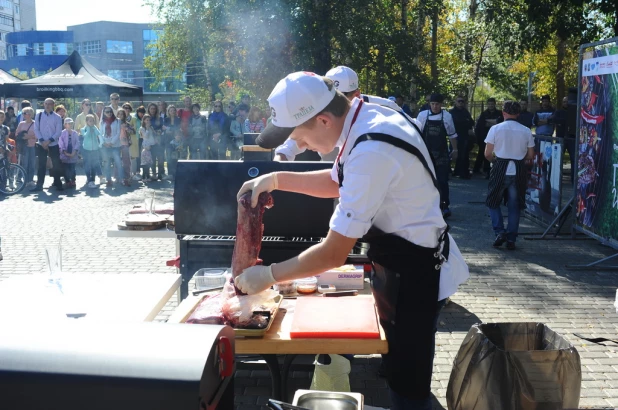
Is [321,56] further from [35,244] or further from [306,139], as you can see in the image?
[306,139]

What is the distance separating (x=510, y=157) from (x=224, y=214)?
5181mm

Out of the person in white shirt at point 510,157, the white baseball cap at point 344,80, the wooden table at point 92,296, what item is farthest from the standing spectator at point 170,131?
the wooden table at point 92,296

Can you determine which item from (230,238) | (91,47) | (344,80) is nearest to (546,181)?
(344,80)

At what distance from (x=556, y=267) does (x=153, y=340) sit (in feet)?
23.9

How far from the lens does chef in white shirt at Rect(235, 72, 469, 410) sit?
2.55 m

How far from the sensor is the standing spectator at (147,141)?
17.4 metres

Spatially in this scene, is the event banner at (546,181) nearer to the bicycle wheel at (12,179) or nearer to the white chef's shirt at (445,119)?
the white chef's shirt at (445,119)

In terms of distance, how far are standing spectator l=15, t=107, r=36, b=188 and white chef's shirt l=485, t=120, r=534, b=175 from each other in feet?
36.0

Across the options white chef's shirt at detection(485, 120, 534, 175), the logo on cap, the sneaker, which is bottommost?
the sneaker

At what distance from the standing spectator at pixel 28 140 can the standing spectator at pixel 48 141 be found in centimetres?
16

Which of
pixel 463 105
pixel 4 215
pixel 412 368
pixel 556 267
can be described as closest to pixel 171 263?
pixel 412 368

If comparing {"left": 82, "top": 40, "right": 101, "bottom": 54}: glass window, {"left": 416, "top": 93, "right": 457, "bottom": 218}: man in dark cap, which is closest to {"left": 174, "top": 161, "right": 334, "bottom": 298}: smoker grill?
{"left": 416, "top": 93, "right": 457, "bottom": 218}: man in dark cap

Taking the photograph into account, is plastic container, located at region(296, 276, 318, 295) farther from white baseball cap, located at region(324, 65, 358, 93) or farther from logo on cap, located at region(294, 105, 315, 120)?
white baseball cap, located at region(324, 65, 358, 93)

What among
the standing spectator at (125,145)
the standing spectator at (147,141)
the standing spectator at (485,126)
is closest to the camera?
the standing spectator at (125,145)
